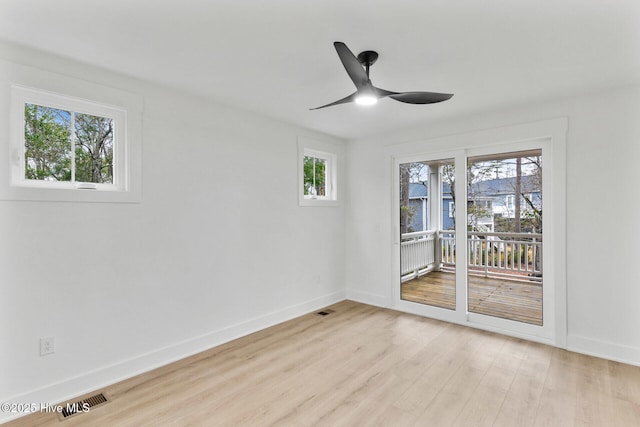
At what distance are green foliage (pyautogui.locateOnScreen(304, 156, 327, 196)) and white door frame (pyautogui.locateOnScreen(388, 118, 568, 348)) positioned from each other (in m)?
1.31

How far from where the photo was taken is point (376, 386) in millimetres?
2490

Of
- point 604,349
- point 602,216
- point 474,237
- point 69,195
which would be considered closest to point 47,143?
point 69,195

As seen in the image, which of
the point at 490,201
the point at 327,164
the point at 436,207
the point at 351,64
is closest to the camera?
the point at 351,64

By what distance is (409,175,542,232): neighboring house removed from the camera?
344 cm

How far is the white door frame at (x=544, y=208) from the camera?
10.4 ft

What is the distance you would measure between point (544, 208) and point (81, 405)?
4.29 metres

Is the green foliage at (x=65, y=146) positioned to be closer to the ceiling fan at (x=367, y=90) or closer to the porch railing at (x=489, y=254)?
the ceiling fan at (x=367, y=90)

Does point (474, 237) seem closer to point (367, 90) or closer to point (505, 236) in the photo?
point (505, 236)

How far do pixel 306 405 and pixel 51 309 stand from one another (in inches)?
74.5

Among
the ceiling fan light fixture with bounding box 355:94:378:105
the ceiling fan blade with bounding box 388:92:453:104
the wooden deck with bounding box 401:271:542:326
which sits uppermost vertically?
the ceiling fan blade with bounding box 388:92:453:104

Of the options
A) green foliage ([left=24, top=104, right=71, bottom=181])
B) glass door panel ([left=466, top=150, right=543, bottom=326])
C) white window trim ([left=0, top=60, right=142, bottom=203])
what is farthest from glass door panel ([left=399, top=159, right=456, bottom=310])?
green foliage ([left=24, top=104, right=71, bottom=181])

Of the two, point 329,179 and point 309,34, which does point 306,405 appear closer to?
point 309,34

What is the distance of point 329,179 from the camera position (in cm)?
475

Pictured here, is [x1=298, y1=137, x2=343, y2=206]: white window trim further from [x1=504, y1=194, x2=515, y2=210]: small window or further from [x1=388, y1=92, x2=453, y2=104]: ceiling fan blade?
[x1=504, y1=194, x2=515, y2=210]: small window
